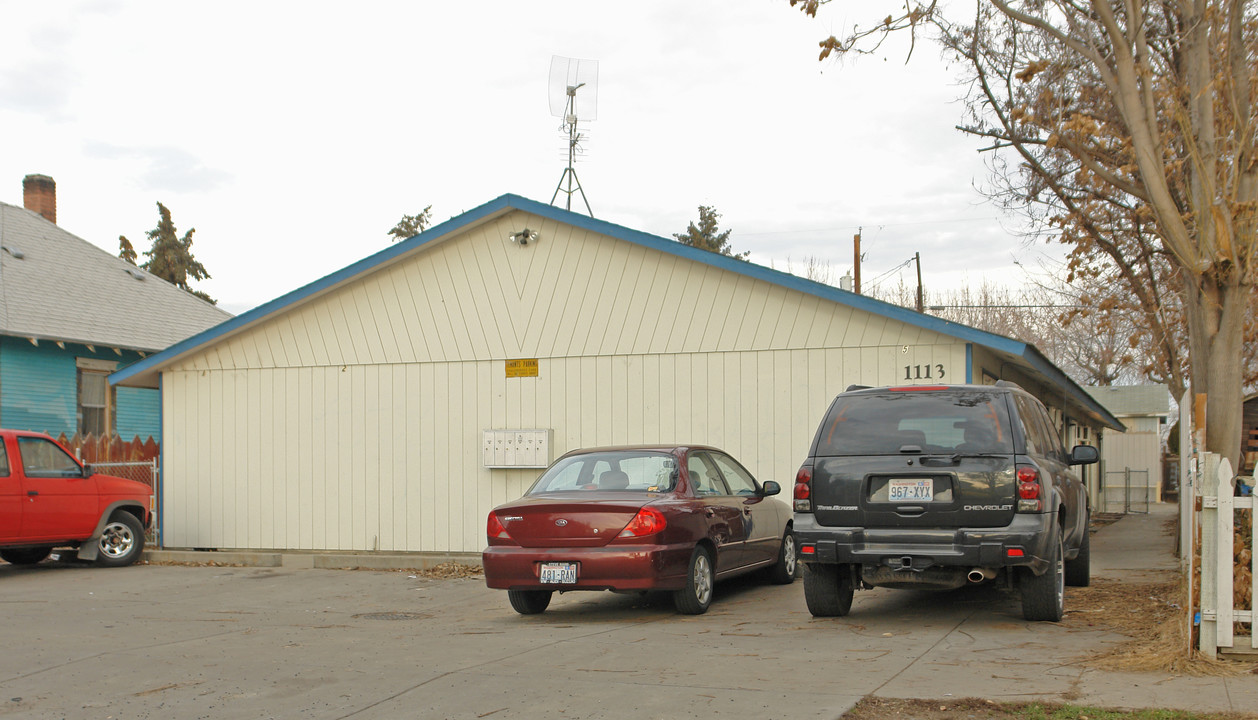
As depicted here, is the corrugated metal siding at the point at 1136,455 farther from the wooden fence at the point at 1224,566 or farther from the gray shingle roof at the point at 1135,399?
the wooden fence at the point at 1224,566

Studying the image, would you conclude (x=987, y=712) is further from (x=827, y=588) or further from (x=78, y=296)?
(x=78, y=296)

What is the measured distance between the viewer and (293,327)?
16.0 metres

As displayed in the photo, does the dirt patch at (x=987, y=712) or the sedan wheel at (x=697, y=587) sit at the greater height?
the dirt patch at (x=987, y=712)

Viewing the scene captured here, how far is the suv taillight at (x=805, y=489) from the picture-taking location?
872cm

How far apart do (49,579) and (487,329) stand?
620 centimetres

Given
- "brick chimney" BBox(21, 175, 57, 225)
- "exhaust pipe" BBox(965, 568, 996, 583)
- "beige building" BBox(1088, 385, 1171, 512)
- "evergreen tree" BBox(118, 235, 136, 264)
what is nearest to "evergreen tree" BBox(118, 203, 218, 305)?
"evergreen tree" BBox(118, 235, 136, 264)

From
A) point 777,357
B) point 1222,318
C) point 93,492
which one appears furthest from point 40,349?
point 1222,318

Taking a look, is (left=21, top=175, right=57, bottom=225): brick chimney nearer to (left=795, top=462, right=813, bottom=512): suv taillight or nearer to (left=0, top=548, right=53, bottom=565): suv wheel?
(left=0, top=548, right=53, bottom=565): suv wheel

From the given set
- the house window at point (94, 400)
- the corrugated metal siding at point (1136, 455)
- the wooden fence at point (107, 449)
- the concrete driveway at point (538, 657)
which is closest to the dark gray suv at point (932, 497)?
the concrete driveway at point (538, 657)

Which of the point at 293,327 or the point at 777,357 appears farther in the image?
the point at 293,327

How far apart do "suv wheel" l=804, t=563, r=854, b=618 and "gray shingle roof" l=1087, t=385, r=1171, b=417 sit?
38957 mm

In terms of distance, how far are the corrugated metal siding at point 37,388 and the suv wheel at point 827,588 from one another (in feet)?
55.5

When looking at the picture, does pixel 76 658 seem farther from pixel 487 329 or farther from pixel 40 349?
pixel 40 349

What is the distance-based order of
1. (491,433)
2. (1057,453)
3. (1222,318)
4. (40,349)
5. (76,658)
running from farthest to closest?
(40,349) → (491,433) → (1057,453) → (1222,318) → (76,658)
